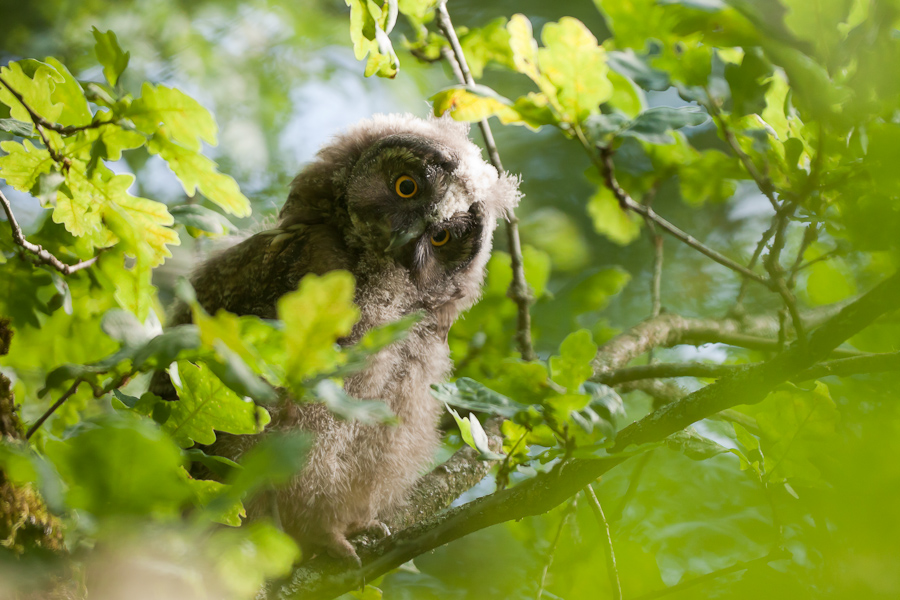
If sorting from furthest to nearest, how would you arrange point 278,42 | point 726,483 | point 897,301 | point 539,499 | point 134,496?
point 278,42, point 726,483, point 539,499, point 897,301, point 134,496

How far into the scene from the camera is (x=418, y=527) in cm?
144

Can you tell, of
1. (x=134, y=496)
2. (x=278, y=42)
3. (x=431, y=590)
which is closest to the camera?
(x=134, y=496)

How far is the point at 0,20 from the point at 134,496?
4.70m

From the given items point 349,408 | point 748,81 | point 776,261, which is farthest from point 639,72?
point 349,408

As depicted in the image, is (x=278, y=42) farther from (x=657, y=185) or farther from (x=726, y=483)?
(x=726, y=483)

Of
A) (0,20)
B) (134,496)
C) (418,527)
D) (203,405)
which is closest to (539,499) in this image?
(418,527)

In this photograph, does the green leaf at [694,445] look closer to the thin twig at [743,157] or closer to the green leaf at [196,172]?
the thin twig at [743,157]

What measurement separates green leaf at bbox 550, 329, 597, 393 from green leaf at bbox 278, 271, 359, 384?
0.46 m

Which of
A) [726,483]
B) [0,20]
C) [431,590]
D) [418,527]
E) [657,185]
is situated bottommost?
[431,590]

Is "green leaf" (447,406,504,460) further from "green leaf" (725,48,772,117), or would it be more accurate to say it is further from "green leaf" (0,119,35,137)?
"green leaf" (0,119,35,137)

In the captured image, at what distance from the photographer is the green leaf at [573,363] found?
103 centimetres

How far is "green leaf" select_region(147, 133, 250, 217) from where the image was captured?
133cm

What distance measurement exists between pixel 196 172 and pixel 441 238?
116 centimetres

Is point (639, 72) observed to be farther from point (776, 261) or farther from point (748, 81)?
point (776, 261)
